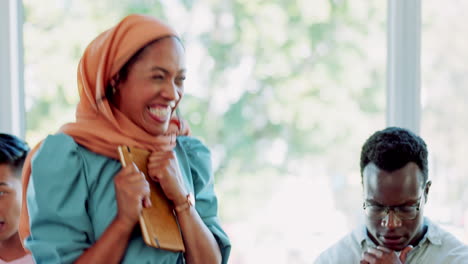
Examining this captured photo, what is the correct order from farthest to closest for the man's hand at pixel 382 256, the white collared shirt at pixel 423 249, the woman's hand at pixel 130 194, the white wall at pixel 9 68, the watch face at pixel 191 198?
the white wall at pixel 9 68, the white collared shirt at pixel 423 249, the man's hand at pixel 382 256, the watch face at pixel 191 198, the woman's hand at pixel 130 194

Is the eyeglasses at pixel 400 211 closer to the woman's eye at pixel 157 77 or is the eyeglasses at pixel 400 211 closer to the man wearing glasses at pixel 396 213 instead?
the man wearing glasses at pixel 396 213

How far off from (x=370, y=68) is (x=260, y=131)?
17.5 inches

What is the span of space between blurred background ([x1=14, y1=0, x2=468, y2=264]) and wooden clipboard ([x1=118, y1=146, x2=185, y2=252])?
0.93m

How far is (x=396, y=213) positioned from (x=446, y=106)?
73cm

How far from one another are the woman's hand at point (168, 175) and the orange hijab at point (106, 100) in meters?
0.04

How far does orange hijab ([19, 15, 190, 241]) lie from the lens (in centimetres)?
150

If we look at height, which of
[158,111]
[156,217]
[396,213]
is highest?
[158,111]

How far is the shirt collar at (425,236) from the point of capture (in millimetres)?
1985

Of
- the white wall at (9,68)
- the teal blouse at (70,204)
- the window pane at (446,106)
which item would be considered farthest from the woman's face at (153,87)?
the window pane at (446,106)

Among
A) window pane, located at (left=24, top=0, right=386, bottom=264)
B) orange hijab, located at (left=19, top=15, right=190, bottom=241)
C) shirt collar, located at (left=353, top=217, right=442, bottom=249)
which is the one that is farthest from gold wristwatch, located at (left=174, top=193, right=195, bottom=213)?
window pane, located at (left=24, top=0, right=386, bottom=264)

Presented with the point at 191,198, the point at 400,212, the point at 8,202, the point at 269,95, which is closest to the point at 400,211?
the point at 400,212

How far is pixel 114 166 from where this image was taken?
153cm

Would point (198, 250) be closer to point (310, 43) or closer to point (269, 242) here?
point (269, 242)

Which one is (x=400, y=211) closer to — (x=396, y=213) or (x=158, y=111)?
(x=396, y=213)
